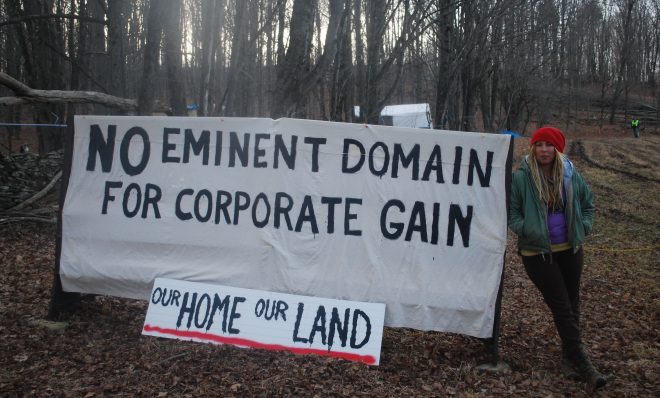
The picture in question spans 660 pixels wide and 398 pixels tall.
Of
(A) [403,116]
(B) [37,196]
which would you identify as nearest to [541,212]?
(B) [37,196]

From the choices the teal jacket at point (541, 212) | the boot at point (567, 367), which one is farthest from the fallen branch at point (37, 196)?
the boot at point (567, 367)

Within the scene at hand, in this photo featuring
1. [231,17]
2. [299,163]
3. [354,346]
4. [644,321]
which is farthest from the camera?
[231,17]

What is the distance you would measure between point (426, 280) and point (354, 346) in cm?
79

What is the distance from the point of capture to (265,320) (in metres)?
4.80

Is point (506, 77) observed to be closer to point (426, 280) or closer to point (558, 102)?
point (426, 280)

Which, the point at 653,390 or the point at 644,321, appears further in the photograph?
the point at 644,321

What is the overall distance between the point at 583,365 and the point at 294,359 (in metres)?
2.24

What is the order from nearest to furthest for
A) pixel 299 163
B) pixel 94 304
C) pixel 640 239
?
pixel 299 163 → pixel 94 304 → pixel 640 239

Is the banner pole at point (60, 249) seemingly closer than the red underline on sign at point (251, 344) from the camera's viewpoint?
Answer: No

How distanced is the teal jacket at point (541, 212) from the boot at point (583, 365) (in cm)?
79

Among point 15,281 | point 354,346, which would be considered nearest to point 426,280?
point 354,346

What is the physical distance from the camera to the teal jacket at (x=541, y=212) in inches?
171

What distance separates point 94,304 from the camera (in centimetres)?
567

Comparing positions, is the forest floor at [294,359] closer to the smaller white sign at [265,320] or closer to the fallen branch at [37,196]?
the smaller white sign at [265,320]
